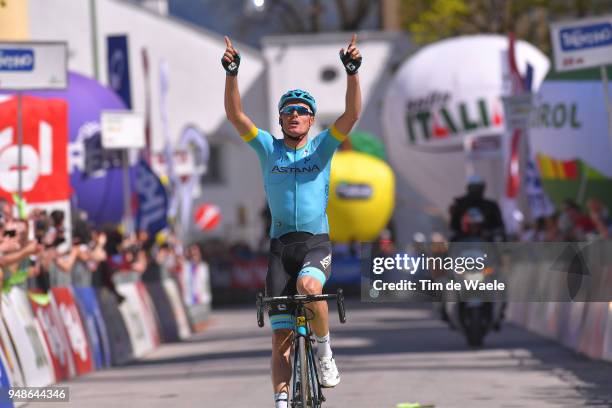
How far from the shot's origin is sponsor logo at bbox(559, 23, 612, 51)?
18.6 meters

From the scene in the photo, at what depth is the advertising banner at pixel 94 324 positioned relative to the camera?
18609mm

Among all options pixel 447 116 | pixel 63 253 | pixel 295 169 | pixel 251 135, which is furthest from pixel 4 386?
pixel 447 116

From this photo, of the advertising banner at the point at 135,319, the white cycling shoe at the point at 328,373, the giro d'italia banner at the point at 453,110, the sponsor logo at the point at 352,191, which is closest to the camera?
the white cycling shoe at the point at 328,373

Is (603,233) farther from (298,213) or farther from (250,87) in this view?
(250,87)

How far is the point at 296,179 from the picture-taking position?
1001 cm

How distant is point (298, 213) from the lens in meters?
9.95

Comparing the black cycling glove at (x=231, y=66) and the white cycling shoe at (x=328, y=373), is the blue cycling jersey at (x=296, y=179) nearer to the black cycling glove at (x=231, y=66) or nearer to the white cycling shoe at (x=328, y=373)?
the black cycling glove at (x=231, y=66)

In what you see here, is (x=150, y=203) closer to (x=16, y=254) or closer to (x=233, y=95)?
(x=16, y=254)

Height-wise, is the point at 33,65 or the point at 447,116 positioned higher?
the point at 33,65

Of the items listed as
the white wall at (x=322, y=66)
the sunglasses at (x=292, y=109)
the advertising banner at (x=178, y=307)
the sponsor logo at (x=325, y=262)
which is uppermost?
the white wall at (x=322, y=66)

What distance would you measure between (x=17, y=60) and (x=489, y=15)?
3175cm

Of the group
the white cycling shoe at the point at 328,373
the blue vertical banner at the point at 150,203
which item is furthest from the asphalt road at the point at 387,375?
the blue vertical banner at the point at 150,203

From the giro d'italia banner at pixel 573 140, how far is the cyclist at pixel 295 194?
1498cm

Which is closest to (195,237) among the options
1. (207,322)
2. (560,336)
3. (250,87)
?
(250,87)
